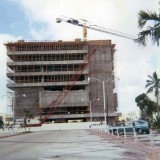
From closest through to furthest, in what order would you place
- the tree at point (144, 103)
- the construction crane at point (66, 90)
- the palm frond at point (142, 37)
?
1. the palm frond at point (142, 37)
2. the tree at point (144, 103)
3. the construction crane at point (66, 90)

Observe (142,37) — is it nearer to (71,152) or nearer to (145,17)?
(145,17)

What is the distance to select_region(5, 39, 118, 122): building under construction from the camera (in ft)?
449

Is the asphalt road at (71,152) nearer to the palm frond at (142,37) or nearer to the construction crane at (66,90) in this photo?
the palm frond at (142,37)

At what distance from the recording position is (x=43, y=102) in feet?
447

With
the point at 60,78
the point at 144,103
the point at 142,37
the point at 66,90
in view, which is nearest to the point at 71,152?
the point at 142,37

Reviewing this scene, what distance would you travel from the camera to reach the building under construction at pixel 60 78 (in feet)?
449

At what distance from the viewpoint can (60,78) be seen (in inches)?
5561

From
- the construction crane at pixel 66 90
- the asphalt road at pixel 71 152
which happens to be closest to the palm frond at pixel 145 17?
the asphalt road at pixel 71 152

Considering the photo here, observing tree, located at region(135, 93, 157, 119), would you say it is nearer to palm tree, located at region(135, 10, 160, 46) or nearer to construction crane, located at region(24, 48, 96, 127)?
construction crane, located at region(24, 48, 96, 127)

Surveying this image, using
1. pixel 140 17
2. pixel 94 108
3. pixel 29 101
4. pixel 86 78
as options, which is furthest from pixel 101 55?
pixel 140 17

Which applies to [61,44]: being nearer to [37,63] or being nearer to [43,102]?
[37,63]

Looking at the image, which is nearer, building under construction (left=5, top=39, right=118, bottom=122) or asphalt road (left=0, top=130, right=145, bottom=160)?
asphalt road (left=0, top=130, right=145, bottom=160)

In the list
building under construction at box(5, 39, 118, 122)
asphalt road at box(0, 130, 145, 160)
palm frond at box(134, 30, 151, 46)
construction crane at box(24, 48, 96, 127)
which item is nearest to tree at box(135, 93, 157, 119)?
building under construction at box(5, 39, 118, 122)

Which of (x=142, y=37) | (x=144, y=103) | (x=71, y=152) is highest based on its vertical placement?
(x=144, y=103)
